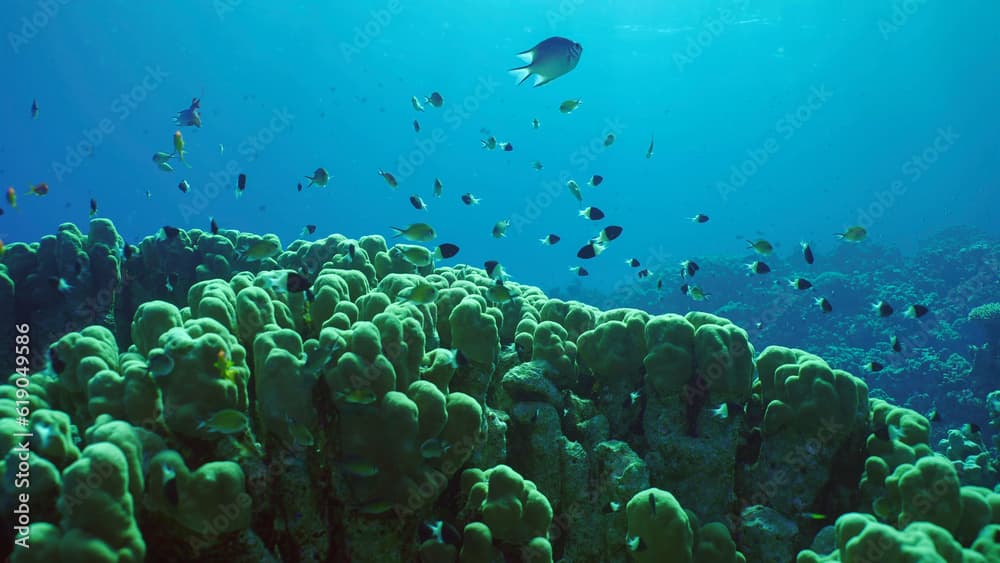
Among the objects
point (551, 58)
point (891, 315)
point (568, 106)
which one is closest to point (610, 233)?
point (551, 58)

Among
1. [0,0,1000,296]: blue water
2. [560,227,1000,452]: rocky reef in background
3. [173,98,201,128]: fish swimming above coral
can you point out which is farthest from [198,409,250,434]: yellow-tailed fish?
[0,0,1000,296]: blue water

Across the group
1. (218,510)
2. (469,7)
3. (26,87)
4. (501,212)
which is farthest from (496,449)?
(501,212)

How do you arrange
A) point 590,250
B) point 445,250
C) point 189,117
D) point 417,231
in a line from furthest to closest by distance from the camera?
point 189,117 < point 590,250 < point 445,250 < point 417,231

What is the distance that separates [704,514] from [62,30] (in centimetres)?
8581

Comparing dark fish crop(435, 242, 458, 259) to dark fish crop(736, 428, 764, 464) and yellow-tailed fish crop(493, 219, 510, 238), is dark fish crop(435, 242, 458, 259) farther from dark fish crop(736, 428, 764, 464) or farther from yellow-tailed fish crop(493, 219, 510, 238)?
dark fish crop(736, 428, 764, 464)

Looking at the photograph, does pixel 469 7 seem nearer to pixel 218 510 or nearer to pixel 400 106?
pixel 400 106

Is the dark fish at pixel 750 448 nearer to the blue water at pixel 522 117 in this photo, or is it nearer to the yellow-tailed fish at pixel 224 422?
the yellow-tailed fish at pixel 224 422

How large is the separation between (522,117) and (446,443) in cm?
11921

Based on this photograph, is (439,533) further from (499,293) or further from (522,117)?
(522,117)

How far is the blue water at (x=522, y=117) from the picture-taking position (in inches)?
2473

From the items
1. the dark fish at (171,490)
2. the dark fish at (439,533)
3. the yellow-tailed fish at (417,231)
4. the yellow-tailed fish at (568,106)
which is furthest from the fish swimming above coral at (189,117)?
the dark fish at (439,533)

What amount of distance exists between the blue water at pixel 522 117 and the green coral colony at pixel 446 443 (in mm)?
48201

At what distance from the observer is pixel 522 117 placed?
116 m

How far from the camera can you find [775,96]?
4053 inches
